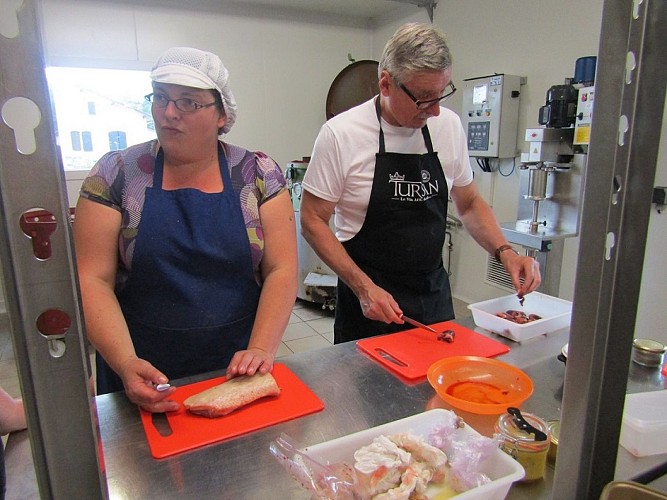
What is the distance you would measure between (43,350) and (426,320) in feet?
4.58

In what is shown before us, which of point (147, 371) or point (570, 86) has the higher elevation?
point (570, 86)

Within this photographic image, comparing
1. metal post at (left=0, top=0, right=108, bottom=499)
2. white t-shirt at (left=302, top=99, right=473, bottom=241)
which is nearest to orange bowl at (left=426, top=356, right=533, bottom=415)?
white t-shirt at (left=302, top=99, right=473, bottom=241)

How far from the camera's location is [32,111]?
11.8 inches

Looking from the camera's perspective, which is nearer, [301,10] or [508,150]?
[508,150]

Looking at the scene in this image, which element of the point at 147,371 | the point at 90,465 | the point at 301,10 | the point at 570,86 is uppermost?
the point at 301,10

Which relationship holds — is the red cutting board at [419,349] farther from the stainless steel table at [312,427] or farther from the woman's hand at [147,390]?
the woman's hand at [147,390]

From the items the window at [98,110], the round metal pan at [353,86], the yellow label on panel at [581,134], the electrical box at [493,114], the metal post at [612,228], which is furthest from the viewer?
the round metal pan at [353,86]

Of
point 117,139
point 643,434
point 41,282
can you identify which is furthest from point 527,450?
point 117,139

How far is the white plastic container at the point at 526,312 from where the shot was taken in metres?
1.32

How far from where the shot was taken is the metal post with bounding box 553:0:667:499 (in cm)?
43

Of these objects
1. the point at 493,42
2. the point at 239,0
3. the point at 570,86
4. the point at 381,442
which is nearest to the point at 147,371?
the point at 381,442

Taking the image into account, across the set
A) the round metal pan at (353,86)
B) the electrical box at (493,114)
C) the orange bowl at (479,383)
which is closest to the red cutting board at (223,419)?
the orange bowl at (479,383)

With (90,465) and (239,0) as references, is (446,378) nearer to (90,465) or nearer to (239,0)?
(90,465)

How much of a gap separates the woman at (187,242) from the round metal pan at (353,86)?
11.0ft
